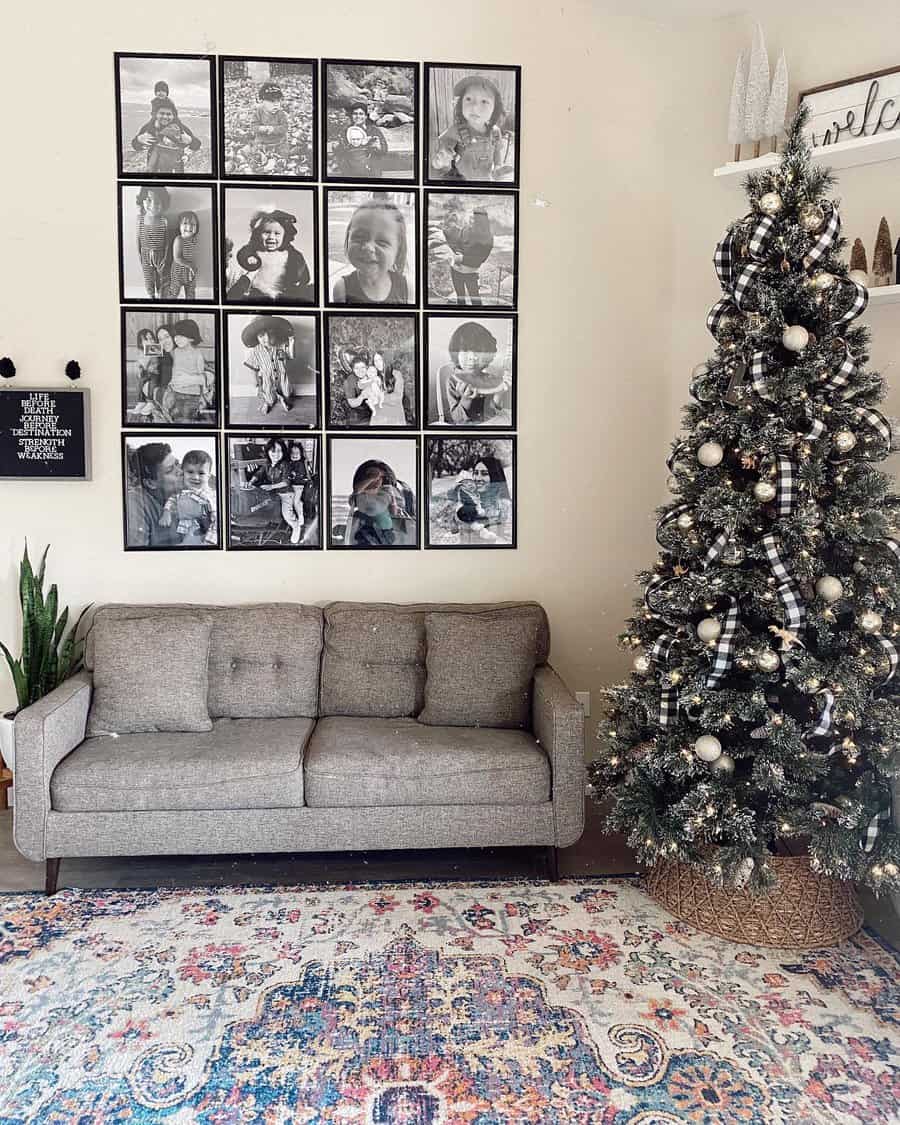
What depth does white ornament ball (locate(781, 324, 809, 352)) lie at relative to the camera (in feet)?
8.49

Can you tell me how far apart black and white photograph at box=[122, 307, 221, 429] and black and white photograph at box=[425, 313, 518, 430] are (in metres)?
0.89

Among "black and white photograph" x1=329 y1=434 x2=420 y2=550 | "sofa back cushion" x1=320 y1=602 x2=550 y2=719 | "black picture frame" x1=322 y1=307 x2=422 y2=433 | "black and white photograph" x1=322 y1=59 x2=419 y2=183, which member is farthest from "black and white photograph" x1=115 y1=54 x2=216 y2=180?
"sofa back cushion" x1=320 y1=602 x2=550 y2=719

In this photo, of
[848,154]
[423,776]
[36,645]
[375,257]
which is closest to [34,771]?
[36,645]

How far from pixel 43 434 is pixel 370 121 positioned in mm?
1840

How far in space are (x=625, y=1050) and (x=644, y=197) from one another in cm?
319

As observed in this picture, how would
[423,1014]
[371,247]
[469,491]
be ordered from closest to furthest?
[423,1014]
[371,247]
[469,491]

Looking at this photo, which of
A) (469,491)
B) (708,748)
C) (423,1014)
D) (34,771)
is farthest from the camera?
(469,491)

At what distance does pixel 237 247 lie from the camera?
3.72 m

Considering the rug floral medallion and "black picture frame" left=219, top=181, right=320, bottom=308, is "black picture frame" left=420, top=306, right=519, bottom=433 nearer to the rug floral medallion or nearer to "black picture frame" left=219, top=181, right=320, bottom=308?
"black picture frame" left=219, top=181, right=320, bottom=308

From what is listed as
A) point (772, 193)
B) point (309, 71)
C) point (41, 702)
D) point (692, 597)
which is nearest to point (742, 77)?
point (772, 193)

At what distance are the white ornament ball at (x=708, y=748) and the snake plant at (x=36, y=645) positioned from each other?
2464mm

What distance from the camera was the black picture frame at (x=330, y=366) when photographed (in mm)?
3775

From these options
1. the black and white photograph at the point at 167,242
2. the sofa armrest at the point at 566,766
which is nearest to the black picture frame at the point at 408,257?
the black and white photograph at the point at 167,242

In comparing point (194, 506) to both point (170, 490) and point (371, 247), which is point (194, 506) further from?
point (371, 247)
